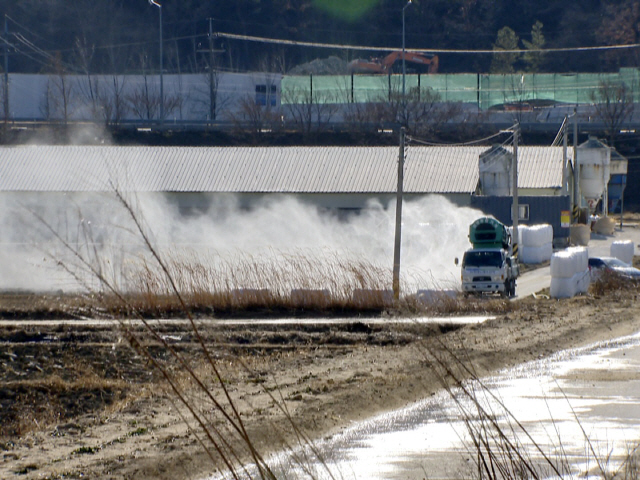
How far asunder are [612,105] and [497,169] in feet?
110

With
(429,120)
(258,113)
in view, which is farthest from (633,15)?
(258,113)

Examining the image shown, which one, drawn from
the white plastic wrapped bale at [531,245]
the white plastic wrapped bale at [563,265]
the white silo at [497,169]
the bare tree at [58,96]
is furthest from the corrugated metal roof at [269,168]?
the bare tree at [58,96]

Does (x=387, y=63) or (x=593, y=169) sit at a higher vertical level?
(x=387, y=63)

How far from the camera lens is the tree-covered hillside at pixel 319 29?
4496 inches

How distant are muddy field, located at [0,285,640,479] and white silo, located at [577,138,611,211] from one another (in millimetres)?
35400

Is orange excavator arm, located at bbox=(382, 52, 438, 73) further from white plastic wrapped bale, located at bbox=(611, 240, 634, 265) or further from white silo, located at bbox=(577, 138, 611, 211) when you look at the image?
white plastic wrapped bale, located at bbox=(611, 240, 634, 265)

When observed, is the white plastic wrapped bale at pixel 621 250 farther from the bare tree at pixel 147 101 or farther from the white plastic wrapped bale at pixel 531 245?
the bare tree at pixel 147 101

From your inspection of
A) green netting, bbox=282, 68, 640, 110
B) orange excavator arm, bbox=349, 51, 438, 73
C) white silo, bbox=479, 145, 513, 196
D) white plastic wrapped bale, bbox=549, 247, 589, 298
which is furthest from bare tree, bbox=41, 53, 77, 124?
white plastic wrapped bale, bbox=549, 247, 589, 298

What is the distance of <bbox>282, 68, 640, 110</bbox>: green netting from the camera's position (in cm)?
8606

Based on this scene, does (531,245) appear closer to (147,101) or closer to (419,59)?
(147,101)

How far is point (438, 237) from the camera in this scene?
35.2 meters

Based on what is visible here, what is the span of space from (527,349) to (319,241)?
24551 millimetres

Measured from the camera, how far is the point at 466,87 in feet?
295

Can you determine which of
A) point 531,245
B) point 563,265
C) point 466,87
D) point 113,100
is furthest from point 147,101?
point 563,265
